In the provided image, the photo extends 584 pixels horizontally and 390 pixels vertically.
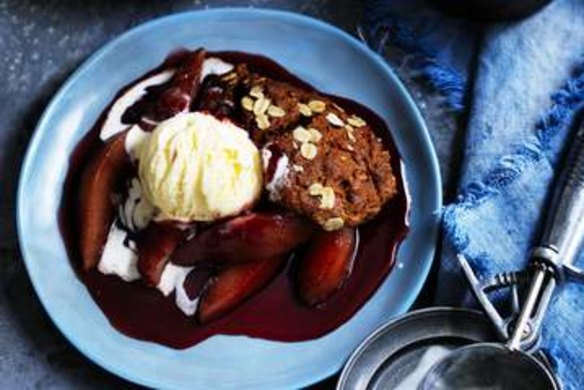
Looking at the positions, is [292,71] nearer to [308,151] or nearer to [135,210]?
[308,151]

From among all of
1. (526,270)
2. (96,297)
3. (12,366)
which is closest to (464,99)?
(526,270)

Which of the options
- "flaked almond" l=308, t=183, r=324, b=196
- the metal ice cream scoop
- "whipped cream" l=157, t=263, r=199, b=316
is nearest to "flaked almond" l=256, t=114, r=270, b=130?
"flaked almond" l=308, t=183, r=324, b=196

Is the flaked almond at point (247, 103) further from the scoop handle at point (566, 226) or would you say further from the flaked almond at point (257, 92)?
the scoop handle at point (566, 226)

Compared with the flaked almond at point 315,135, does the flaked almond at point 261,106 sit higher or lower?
higher

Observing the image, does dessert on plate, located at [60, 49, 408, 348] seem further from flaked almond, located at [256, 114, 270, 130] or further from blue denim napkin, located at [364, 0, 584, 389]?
blue denim napkin, located at [364, 0, 584, 389]

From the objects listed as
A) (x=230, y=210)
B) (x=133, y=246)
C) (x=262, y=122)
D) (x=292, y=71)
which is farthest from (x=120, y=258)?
(x=292, y=71)

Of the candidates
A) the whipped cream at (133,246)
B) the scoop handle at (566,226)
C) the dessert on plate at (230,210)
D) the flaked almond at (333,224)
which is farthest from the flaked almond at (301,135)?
the scoop handle at (566,226)
